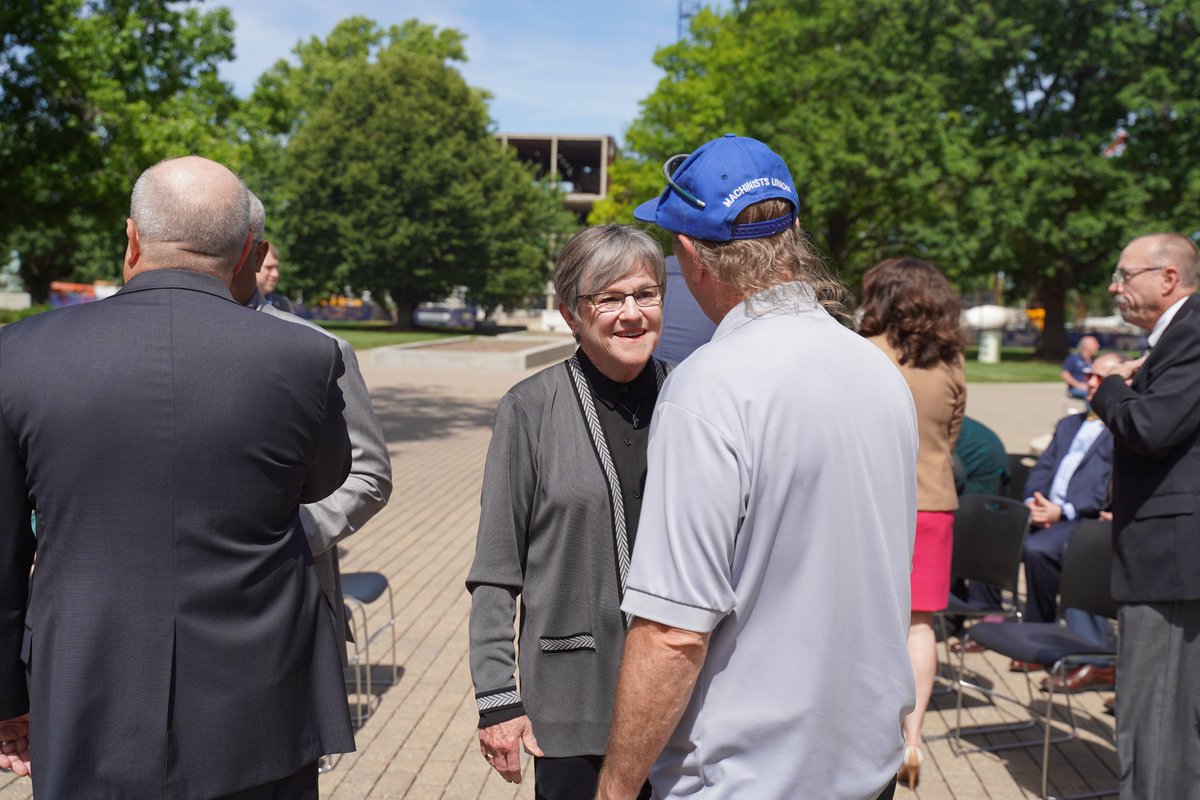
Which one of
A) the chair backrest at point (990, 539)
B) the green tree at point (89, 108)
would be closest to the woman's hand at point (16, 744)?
the chair backrest at point (990, 539)

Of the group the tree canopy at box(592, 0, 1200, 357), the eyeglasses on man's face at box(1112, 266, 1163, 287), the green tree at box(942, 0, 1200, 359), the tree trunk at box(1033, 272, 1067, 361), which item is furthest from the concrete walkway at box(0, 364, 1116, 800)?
the tree trunk at box(1033, 272, 1067, 361)

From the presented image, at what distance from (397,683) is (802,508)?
406 centimetres

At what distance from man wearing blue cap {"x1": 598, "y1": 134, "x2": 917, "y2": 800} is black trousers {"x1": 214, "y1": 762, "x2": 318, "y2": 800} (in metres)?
0.70

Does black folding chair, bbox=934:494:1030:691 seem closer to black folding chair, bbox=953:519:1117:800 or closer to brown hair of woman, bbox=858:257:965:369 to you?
black folding chair, bbox=953:519:1117:800

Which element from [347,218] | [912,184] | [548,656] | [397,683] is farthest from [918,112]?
[548,656]

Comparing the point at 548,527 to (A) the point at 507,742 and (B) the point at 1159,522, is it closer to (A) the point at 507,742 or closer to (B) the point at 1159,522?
(A) the point at 507,742

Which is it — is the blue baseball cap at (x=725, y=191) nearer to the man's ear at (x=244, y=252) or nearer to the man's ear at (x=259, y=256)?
the man's ear at (x=244, y=252)

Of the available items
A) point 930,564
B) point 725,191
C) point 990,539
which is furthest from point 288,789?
point 990,539

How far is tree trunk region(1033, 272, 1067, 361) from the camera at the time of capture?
3769 cm

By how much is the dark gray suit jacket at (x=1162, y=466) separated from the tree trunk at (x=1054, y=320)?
36.4 metres

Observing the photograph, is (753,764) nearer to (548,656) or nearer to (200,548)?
(548,656)

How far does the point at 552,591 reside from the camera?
226cm

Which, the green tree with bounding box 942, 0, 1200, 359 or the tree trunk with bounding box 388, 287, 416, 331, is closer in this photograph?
the green tree with bounding box 942, 0, 1200, 359

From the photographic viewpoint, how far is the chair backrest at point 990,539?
17.2ft
